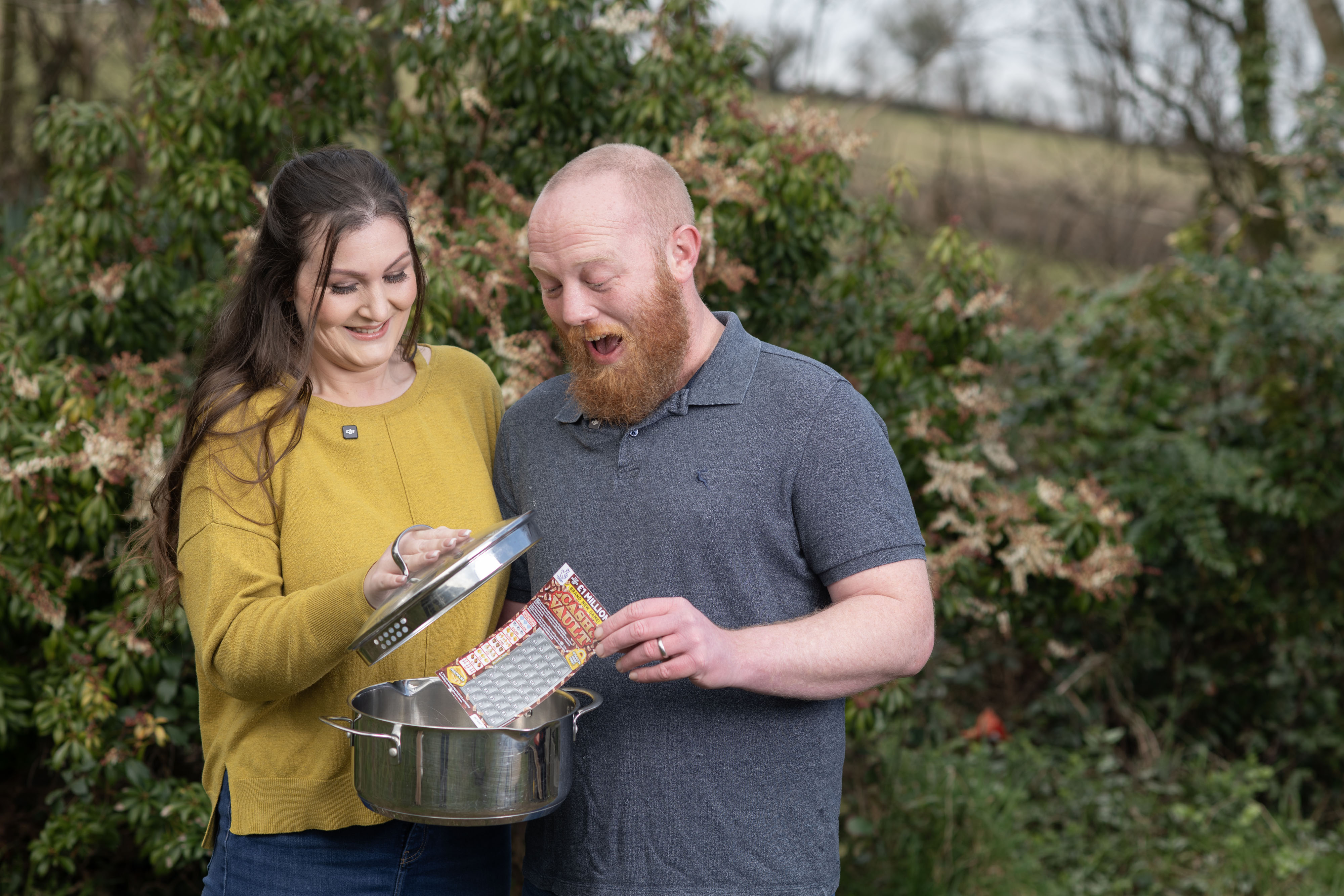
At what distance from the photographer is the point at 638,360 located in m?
2.07

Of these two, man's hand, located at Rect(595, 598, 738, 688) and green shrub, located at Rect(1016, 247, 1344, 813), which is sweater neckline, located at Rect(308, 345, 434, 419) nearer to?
man's hand, located at Rect(595, 598, 738, 688)

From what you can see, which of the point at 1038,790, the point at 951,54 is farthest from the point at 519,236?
the point at 951,54

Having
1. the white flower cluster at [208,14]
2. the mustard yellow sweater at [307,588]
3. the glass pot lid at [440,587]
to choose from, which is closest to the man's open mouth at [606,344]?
the mustard yellow sweater at [307,588]

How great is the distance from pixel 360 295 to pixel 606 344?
1.57 ft

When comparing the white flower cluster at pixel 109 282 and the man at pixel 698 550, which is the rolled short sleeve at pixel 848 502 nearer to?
the man at pixel 698 550

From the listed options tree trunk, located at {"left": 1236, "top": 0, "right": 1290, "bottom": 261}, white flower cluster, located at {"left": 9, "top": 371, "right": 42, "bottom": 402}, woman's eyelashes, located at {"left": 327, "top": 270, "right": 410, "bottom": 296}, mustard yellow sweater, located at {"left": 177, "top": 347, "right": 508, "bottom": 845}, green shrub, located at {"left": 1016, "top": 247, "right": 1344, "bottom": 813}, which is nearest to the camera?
mustard yellow sweater, located at {"left": 177, "top": 347, "right": 508, "bottom": 845}

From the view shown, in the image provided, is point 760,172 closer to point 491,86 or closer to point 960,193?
point 491,86

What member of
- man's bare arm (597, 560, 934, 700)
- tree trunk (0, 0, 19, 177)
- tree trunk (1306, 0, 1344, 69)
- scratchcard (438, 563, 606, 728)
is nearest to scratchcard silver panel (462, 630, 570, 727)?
scratchcard (438, 563, 606, 728)

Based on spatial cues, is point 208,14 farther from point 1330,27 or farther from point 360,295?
point 1330,27

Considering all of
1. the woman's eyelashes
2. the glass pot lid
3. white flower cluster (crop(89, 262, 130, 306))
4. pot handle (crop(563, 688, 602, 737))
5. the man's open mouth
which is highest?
white flower cluster (crop(89, 262, 130, 306))

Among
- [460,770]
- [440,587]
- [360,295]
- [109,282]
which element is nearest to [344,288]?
[360,295]

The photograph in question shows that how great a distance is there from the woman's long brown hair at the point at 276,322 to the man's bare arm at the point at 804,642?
0.79 metres

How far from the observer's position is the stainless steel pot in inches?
68.4

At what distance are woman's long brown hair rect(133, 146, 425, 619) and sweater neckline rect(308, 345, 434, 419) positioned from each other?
4 cm
